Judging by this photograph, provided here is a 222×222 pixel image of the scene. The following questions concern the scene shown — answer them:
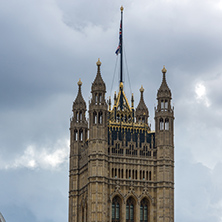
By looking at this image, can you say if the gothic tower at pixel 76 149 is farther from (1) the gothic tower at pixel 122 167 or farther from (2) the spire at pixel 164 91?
(2) the spire at pixel 164 91

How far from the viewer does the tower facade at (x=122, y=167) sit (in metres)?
132

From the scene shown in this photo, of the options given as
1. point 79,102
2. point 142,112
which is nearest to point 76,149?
point 79,102

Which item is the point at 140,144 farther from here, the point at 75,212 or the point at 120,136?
the point at 75,212

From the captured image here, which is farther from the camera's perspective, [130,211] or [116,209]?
[130,211]

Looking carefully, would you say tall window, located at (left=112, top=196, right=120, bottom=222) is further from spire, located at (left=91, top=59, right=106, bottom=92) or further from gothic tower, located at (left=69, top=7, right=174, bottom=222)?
spire, located at (left=91, top=59, right=106, bottom=92)

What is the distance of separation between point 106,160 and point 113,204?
5.42 metres

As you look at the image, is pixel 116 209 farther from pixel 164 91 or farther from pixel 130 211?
pixel 164 91

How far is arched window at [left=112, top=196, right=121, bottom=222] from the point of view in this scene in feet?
435

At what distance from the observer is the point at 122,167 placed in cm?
13425

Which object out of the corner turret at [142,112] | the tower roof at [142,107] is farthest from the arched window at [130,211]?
the tower roof at [142,107]

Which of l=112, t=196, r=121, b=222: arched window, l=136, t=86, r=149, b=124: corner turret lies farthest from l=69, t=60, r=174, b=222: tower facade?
l=136, t=86, r=149, b=124: corner turret

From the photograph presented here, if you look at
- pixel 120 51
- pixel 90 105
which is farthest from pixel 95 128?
pixel 120 51

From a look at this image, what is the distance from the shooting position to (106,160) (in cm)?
13312

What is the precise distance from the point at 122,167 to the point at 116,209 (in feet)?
17.2
